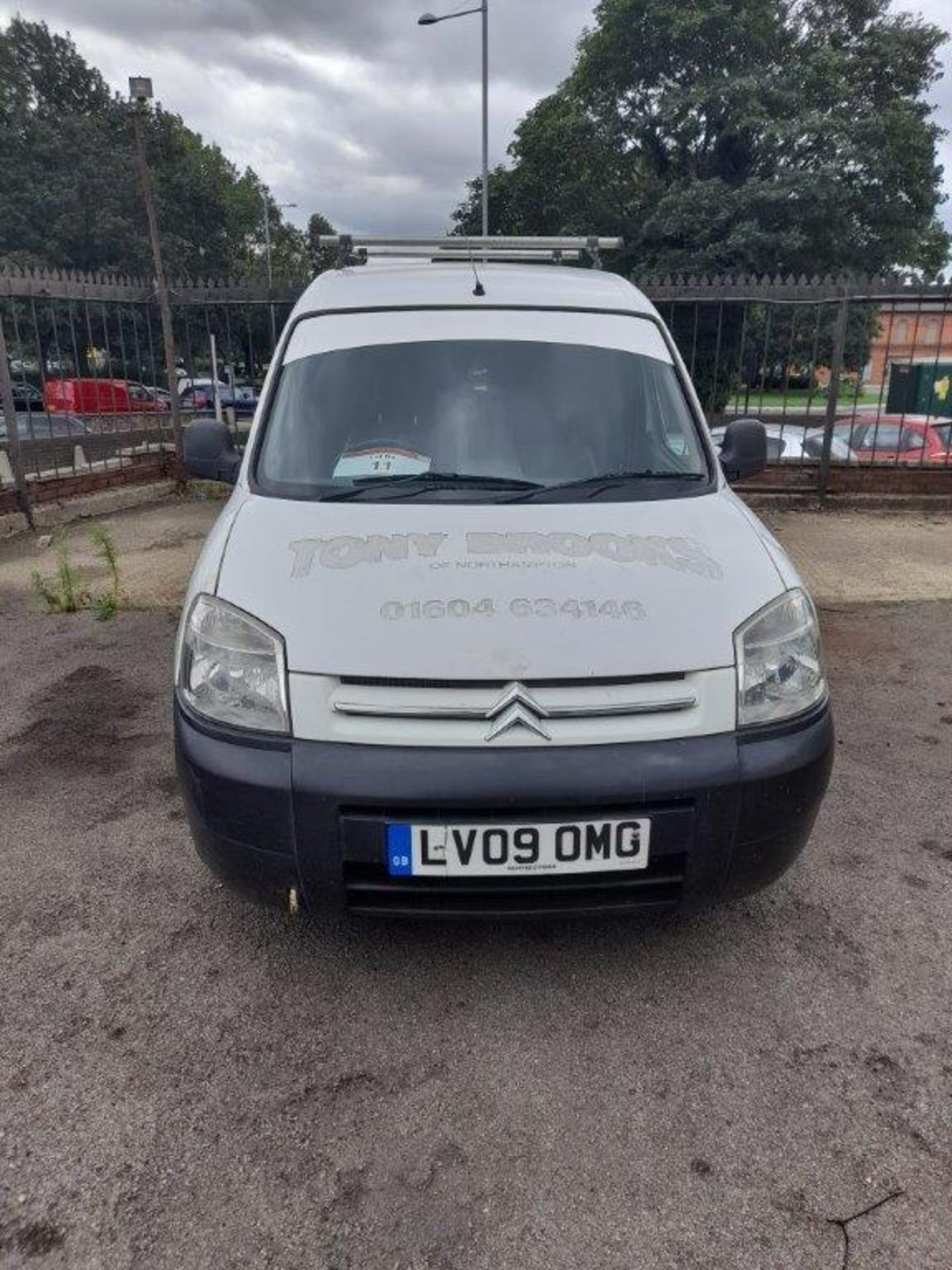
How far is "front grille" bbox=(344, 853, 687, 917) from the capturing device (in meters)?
2.14

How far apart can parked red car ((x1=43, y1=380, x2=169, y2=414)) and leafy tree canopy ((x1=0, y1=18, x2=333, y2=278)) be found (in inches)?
1069

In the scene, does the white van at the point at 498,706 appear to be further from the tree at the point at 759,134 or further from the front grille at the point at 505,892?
the tree at the point at 759,134

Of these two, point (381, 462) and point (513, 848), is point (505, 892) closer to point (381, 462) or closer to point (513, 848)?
point (513, 848)

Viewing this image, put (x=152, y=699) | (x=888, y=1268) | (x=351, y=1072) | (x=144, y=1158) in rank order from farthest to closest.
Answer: (x=152, y=699) < (x=351, y=1072) < (x=144, y=1158) < (x=888, y=1268)

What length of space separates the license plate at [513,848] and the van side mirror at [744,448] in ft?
6.92

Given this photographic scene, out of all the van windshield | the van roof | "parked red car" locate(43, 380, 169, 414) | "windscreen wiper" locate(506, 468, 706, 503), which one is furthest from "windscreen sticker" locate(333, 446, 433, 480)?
"parked red car" locate(43, 380, 169, 414)

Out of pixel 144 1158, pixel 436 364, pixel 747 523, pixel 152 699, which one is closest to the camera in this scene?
pixel 144 1158

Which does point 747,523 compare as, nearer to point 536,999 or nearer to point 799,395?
point 536,999

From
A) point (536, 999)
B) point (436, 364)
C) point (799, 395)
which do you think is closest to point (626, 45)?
point (799, 395)

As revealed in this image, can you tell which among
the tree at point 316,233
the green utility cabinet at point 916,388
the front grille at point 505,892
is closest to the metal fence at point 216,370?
the green utility cabinet at point 916,388

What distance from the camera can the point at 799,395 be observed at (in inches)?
549

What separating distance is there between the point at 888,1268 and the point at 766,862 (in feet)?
2.82

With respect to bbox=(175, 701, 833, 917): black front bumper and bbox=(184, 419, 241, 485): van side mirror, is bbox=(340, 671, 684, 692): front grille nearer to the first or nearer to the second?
bbox=(175, 701, 833, 917): black front bumper

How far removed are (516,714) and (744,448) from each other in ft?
7.18
